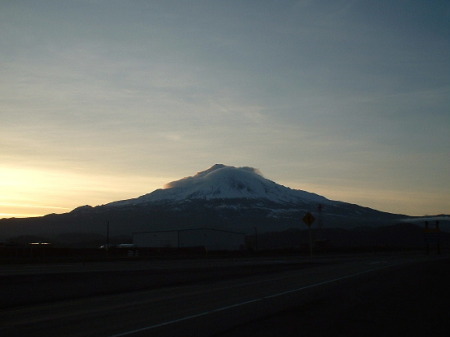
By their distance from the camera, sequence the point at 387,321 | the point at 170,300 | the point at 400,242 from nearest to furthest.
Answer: the point at 387,321 → the point at 170,300 → the point at 400,242

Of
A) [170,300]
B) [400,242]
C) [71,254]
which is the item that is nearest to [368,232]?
[400,242]

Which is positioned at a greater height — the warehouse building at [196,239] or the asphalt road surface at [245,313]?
the warehouse building at [196,239]

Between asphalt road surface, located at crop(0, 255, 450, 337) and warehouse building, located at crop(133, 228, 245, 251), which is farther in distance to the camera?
warehouse building, located at crop(133, 228, 245, 251)

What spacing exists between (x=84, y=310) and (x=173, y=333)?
548cm

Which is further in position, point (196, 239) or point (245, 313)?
point (196, 239)

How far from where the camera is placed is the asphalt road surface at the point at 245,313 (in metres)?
12.3

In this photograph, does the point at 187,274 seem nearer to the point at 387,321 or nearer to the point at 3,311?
the point at 3,311

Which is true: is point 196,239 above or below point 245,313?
above

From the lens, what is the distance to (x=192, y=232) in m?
110

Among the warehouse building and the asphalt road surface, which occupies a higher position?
the warehouse building

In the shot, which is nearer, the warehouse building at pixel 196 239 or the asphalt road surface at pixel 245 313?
the asphalt road surface at pixel 245 313

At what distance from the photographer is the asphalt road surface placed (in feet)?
40.5

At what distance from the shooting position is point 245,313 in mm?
14898

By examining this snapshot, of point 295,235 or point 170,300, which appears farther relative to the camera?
point 295,235
